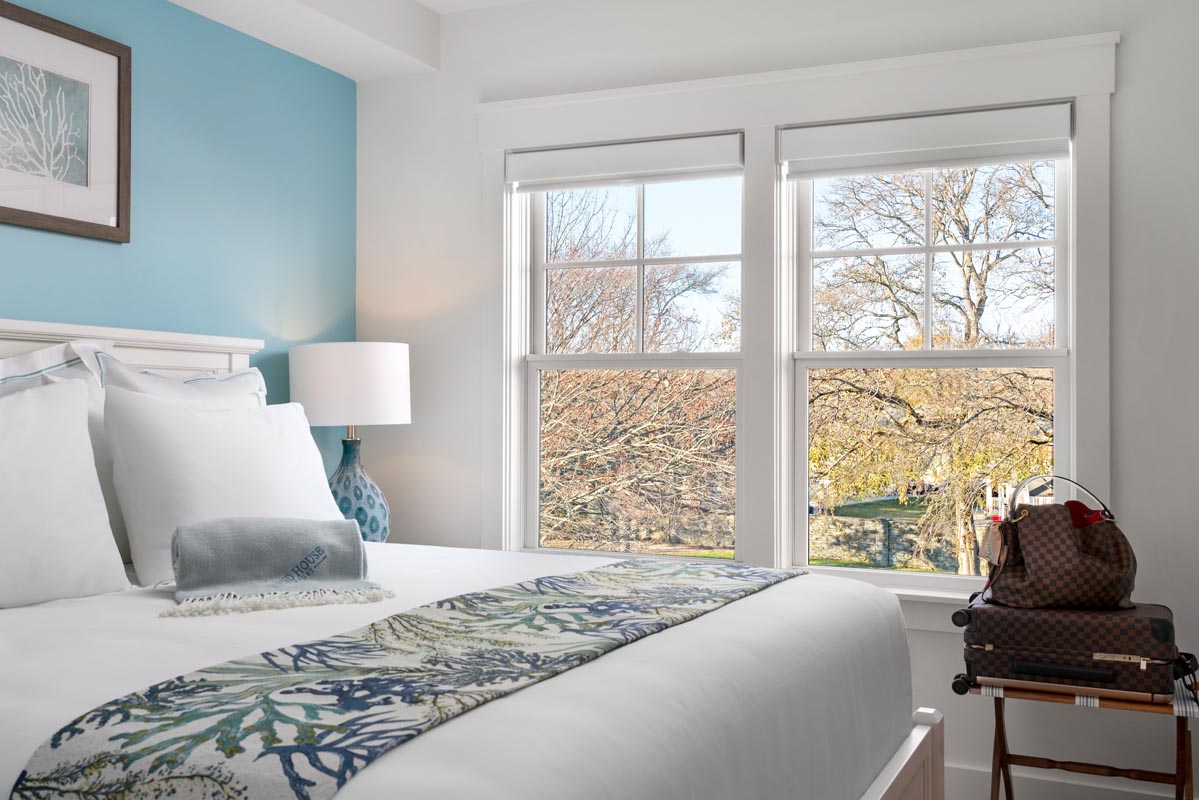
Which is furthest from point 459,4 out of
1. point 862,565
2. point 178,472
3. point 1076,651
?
point 1076,651

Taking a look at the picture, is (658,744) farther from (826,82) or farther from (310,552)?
(826,82)

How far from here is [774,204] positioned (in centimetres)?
334

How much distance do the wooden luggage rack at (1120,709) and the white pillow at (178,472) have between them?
1795mm

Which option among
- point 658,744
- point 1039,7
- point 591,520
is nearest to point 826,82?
point 1039,7

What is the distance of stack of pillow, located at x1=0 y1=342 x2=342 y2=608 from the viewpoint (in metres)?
1.94

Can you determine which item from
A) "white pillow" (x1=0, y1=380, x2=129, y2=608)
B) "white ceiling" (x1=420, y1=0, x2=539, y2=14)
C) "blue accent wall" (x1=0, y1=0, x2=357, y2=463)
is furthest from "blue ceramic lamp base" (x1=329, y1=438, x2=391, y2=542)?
"white ceiling" (x1=420, y1=0, x2=539, y2=14)

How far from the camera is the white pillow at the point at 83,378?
2.29 m

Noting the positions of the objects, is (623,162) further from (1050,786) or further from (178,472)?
(1050,786)

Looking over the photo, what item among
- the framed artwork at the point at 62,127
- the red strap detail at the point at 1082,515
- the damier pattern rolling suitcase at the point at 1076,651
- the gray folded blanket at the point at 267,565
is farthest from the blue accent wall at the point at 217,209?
the red strap detail at the point at 1082,515

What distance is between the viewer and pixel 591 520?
3.71 m

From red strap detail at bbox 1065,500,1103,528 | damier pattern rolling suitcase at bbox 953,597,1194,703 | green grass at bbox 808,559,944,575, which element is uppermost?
red strap detail at bbox 1065,500,1103,528

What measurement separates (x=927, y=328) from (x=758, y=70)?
1.00 m

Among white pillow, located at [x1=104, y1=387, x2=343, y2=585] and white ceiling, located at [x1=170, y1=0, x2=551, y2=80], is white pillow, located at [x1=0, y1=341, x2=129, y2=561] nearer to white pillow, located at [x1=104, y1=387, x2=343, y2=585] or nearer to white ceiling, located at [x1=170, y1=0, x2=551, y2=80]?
white pillow, located at [x1=104, y1=387, x2=343, y2=585]

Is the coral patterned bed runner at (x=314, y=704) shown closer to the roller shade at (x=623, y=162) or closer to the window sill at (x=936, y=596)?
the window sill at (x=936, y=596)
